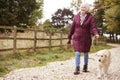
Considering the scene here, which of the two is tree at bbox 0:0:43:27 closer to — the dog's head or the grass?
the grass

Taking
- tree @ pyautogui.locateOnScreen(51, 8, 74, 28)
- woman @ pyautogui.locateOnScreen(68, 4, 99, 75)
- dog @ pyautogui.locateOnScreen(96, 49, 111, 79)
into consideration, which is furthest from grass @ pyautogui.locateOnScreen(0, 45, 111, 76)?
tree @ pyautogui.locateOnScreen(51, 8, 74, 28)

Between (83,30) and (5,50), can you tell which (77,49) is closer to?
(83,30)

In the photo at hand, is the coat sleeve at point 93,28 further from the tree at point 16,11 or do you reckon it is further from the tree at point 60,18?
the tree at point 60,18

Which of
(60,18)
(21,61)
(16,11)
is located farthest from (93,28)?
(60,18)

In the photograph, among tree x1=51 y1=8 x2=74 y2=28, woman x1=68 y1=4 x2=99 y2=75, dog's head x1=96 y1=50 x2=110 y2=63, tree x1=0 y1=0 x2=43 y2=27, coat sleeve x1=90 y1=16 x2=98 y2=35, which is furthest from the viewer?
tree x1=51 y1=8 x2=74 y2=28

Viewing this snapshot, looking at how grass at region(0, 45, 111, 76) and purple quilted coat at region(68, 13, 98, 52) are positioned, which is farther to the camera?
grass at region(0, 45, 111, 76)

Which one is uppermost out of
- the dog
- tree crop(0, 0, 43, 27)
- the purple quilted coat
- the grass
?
tree crop(0, 0, 43, 27)

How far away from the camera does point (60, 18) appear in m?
60.3

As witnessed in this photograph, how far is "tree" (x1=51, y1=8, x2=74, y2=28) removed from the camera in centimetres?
5884

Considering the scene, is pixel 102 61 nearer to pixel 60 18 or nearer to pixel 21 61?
pixel 21 61

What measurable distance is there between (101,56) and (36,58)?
18.6ft

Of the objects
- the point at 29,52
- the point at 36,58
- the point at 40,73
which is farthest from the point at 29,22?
the point at 40,73

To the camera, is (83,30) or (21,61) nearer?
(83,30)

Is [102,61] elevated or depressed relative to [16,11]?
depressed
